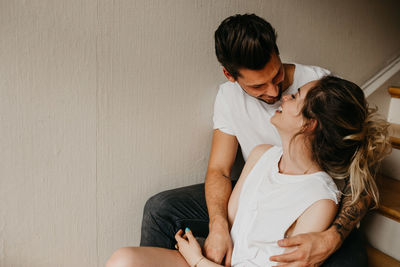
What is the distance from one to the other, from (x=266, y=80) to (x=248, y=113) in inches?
10.5

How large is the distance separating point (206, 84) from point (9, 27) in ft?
2.91

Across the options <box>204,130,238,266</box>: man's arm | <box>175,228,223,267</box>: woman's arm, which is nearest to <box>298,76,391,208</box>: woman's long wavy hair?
<box>204,130,238,266</box>: man's arm

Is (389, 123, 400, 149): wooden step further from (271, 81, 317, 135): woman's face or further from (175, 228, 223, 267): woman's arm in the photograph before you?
(175, 228, 223, 267): woman's arm

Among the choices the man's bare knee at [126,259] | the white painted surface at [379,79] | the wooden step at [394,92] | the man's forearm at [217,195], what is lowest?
the man's bare knee at [126,259]

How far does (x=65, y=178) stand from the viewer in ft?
4.51

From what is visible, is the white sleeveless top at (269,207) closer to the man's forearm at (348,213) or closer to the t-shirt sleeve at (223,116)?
the man's forearm at (348,213)

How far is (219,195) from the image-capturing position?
1.43m

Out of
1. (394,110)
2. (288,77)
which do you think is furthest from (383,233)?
(394,110)

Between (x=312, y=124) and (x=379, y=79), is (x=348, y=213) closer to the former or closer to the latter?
(x=312, y=124)

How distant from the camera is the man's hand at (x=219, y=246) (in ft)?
3.91

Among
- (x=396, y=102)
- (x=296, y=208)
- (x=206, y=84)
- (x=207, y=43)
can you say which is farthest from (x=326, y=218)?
(x=396, y=102)

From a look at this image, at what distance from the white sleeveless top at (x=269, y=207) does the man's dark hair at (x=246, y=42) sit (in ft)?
1.40

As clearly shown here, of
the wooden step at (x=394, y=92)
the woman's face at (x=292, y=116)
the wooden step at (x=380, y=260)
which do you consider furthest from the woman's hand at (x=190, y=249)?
the wooden step at (x=394, y=92)

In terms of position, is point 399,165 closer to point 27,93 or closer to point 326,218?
point 326,218
